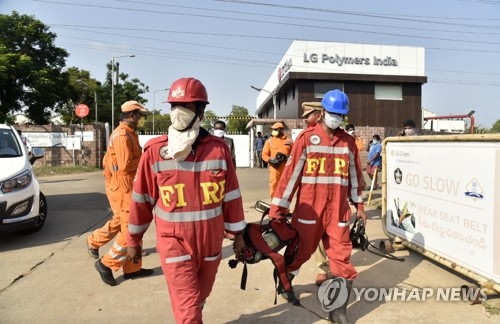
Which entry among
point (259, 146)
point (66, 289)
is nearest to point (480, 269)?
point (66, 289)

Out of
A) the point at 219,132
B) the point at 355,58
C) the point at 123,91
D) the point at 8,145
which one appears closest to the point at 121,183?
the point at 219,132

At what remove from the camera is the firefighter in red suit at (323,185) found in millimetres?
3744

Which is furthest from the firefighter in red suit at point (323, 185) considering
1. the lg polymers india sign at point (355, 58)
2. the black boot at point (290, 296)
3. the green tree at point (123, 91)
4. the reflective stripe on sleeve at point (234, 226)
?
the green tree at point (123, 91)

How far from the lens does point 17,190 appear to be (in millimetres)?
6016

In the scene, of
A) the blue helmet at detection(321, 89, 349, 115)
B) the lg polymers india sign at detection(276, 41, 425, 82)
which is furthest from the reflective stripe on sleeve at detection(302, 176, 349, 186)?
the lg polymers india sign at detection(276, 41, 425, 82)

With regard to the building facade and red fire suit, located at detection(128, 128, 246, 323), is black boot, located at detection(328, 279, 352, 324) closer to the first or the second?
red fire suit, located at detection(128, 128, 246, 323)

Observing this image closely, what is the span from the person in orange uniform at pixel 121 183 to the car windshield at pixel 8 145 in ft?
9.40

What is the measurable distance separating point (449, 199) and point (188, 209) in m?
3.22

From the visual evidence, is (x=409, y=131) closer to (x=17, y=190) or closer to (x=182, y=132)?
(x=182, y=132)

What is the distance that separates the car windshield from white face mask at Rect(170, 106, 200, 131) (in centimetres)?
513

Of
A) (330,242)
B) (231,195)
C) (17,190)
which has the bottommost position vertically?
(330,242)

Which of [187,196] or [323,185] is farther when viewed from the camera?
[323,185]

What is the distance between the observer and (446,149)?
4.59 m

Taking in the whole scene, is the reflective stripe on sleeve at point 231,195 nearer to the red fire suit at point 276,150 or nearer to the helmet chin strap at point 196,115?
the helmet chin strap at point 196,115
